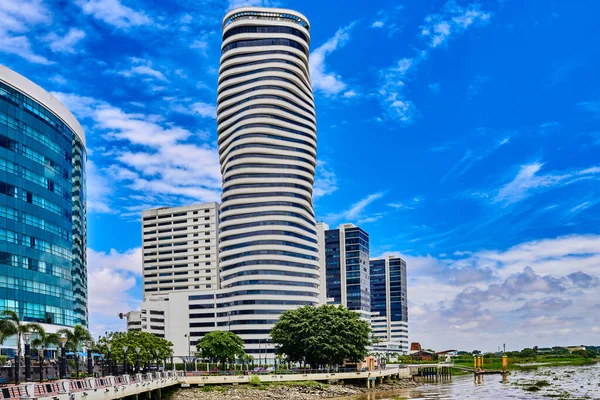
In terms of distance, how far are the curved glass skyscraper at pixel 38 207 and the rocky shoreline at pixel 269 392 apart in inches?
987

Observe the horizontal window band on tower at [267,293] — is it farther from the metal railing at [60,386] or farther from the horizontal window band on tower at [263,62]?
the metal railing at [60,386]

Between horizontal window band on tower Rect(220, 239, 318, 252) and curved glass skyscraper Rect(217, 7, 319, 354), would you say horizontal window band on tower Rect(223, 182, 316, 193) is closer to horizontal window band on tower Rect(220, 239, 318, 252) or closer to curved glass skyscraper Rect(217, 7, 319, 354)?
curved glass skyscraper Rect(217, 7, 319, 354)

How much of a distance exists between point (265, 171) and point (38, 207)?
90.5 m

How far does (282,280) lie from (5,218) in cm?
9823

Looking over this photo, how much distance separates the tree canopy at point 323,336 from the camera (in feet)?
372

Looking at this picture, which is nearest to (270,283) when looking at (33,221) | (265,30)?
(265,30)

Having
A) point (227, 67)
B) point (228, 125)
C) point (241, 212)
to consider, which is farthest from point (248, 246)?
point (227, 67)

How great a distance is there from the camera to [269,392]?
8894cm

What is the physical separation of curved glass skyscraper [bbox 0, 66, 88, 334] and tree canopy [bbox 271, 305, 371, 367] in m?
34.4

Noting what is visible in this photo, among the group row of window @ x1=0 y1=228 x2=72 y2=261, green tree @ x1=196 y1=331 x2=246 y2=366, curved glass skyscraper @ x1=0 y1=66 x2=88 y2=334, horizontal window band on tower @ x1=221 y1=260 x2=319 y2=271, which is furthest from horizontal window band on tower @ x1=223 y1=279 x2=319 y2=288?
row of window @ x1=0 y1=228 x2=72 y2=261

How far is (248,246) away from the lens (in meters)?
179

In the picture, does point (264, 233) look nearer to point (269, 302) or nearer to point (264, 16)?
point (269, 302)

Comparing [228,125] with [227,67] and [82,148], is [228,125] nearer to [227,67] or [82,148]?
[227,67]

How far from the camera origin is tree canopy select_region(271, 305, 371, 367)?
113250 millimetres
